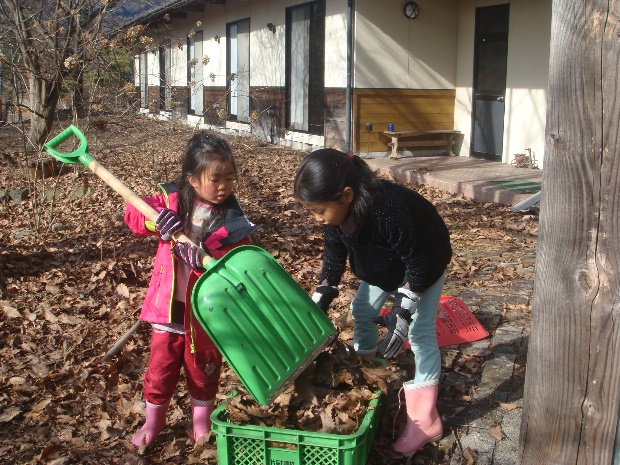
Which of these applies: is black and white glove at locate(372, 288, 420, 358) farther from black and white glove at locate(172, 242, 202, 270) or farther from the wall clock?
the wall clock

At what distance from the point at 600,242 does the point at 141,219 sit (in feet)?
6.45

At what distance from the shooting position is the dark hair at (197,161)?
9.77ft

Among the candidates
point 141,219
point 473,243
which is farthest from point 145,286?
point 473,243

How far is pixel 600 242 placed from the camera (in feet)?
6.10

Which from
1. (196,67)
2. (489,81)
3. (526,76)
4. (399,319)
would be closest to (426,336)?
(399,319)

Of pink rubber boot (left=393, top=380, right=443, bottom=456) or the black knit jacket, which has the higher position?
the black knit jacket

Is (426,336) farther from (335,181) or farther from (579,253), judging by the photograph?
(579,253)

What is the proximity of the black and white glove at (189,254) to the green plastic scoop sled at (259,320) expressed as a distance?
0.10m

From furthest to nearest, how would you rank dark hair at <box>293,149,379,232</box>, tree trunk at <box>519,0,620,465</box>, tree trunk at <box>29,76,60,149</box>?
tree trunk at <box>29,76,60,149</box>, dark hair at <box>293,149,379,232</box>, tree trunk at <box>519,0,620,465</box>

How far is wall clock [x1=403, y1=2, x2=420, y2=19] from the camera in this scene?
11664 mm

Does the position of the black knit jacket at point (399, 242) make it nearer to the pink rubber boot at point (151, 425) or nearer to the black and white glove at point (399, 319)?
the black and white glove at point (399, 319)

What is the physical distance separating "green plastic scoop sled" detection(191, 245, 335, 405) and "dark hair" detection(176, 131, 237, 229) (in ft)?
1.54

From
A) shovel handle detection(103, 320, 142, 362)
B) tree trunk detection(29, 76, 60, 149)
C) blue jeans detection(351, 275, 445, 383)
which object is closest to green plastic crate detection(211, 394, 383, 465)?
blue jeans detection(351, 275, 445, 383)

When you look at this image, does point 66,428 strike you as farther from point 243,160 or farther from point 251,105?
point 251,105
